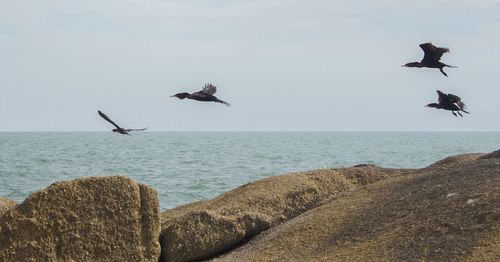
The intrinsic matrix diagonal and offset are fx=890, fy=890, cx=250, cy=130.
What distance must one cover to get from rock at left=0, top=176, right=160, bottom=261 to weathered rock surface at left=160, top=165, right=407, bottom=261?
370mm

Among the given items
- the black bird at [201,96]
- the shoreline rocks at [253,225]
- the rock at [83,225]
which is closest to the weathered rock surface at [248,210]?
the shoreline rocks at [253,225]

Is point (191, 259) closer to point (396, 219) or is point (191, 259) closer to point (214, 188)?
point (396, 219)

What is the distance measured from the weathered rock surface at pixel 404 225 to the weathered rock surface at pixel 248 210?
0.23 metres

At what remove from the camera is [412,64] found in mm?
12500

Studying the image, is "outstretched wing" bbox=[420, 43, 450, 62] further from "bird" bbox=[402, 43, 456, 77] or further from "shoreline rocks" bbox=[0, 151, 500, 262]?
"shoreline rocks" bbox=[0, 151, 500, 262]

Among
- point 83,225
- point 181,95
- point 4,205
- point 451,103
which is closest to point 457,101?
point 451,103

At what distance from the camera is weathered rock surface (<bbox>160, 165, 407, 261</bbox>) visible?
1049cm

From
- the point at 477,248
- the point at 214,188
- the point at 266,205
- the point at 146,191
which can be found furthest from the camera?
the point at 214,188

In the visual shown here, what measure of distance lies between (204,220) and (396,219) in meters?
2.28

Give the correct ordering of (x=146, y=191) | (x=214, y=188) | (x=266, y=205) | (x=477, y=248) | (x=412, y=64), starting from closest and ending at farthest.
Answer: (x=477, y=248)
(x=146, y=191)
(x=266, y=205)
(x=412, y=64)
(x=214, y=188)

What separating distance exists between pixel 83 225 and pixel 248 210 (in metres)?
2.23

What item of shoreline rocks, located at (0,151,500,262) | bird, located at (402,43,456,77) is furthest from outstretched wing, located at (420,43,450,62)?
shoreline rocks, located at (0,151,500,262)

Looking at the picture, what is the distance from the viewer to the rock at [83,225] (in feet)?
32.7

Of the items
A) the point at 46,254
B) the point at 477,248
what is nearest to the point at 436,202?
the point at 477,248
